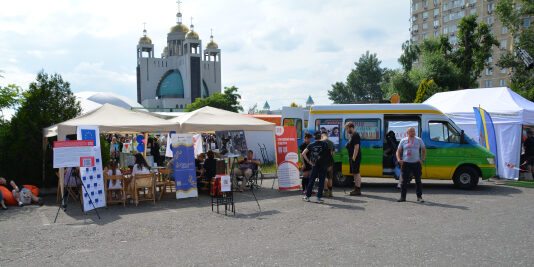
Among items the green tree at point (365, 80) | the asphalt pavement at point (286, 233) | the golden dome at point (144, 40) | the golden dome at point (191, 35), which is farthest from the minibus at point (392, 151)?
the golden dome at point (144, 40)

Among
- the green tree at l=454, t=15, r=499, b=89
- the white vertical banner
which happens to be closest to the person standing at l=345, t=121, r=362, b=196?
the white vertical banner

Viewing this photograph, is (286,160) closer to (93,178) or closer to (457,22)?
(93,178)

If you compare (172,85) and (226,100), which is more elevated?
(172,85)

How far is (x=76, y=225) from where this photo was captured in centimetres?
737

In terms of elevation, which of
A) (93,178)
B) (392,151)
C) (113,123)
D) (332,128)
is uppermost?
(113,123)

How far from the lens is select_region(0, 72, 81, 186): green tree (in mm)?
11062

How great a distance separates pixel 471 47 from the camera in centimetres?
3653

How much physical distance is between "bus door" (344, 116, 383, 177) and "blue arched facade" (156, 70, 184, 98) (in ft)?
312

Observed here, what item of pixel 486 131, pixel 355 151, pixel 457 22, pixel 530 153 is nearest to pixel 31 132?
pixel 355 151

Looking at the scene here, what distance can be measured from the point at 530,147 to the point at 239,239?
37.9 feet

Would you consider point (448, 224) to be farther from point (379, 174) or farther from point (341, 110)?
point (341, 110)

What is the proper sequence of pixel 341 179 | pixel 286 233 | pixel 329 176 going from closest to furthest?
pixel 286 233 < pixel 329 176 < pixel 341 179

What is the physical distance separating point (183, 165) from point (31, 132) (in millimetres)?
4952

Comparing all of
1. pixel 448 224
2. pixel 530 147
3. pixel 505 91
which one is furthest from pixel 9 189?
pixel 505 91
